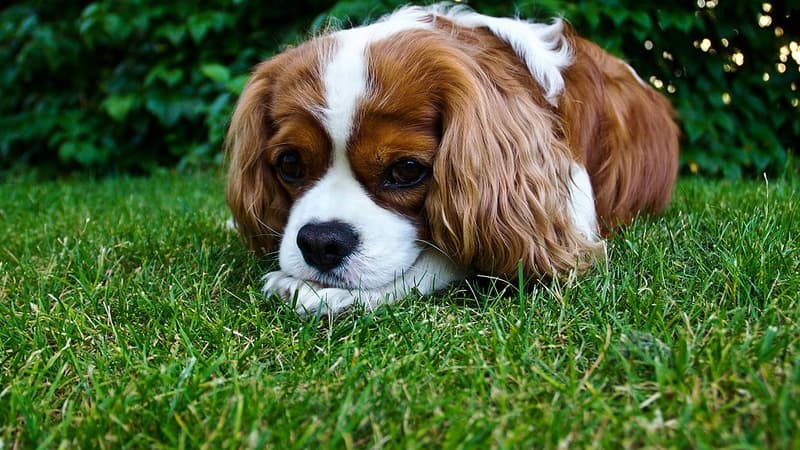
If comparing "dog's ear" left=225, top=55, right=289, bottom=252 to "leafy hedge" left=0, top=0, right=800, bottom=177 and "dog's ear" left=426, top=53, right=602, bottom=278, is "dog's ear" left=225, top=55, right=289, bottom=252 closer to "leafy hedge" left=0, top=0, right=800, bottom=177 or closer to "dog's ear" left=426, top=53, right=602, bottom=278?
"dog's ear" left=426, top=53, right=602, bottom=278

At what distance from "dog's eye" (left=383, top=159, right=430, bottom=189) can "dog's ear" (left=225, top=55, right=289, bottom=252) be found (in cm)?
55

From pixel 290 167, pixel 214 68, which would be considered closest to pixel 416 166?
pixel 290 167

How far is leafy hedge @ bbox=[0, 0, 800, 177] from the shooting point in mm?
5465

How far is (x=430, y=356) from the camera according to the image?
6.33 feet

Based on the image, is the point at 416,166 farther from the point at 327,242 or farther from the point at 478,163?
the point at 327,242

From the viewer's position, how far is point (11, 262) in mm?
3084

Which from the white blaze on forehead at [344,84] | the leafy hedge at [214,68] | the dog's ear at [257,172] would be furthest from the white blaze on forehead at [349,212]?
the leafy hedge at [214,68]

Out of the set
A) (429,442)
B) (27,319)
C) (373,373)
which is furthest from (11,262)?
(429,442)

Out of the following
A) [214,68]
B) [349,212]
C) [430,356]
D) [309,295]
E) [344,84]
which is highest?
[344,84]

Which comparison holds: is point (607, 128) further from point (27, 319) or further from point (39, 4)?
point (39, 4)

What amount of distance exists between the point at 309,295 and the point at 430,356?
0.63m

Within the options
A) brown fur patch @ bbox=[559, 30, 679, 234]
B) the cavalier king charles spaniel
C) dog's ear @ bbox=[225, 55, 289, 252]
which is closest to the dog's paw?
the cavalier king charles spaniel

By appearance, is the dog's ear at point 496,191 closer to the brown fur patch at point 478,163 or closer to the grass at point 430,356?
the brown fur patch at point 478,163

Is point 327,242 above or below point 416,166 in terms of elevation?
below
